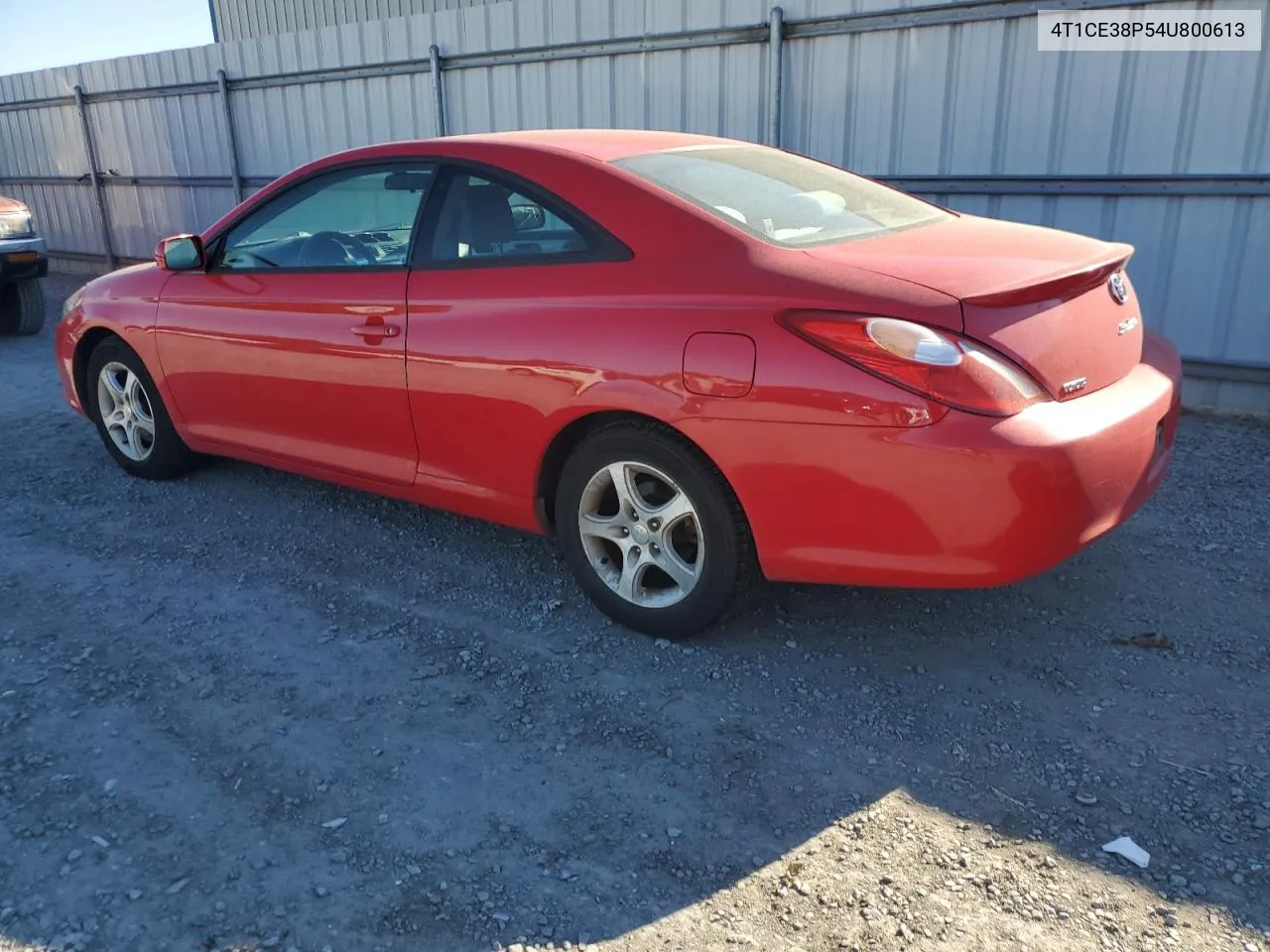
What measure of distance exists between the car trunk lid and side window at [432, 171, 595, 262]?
2.85 feet

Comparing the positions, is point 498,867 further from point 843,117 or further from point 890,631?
point 843,117

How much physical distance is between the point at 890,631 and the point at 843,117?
4.50m

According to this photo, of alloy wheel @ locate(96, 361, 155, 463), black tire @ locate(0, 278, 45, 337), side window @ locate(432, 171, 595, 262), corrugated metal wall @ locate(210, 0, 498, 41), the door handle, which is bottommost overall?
black tire @ locate(0, 278, 45, 337)

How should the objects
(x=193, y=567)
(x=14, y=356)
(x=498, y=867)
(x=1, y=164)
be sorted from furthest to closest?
1. (x=1, y=164)
2. (x=14, y=356)
3. (x=193, y=567)
4. (x=498, y=867)

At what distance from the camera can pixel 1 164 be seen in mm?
14836

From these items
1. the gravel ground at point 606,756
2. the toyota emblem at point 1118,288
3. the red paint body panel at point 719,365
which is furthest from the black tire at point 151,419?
the toyota emblem at point 1118,288

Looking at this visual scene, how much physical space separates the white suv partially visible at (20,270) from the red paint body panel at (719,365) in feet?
27.7

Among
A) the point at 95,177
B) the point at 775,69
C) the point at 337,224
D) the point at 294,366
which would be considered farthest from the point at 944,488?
the point at 95,177

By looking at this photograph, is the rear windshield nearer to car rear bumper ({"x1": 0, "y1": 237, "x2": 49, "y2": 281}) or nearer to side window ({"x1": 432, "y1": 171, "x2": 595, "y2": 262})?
side window ({"x1": 432, "y1": 171, "x2": 595, "y2": 262})

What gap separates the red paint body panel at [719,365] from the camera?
9.41ft

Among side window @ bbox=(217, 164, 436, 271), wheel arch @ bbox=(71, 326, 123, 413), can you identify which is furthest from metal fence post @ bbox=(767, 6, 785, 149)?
wheel arch @ bbox=(71, 326, 123, 413)

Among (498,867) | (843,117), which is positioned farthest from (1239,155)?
(498,867)

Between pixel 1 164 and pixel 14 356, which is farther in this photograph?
pixel 1 164

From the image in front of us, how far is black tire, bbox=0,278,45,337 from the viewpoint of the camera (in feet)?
31.0
